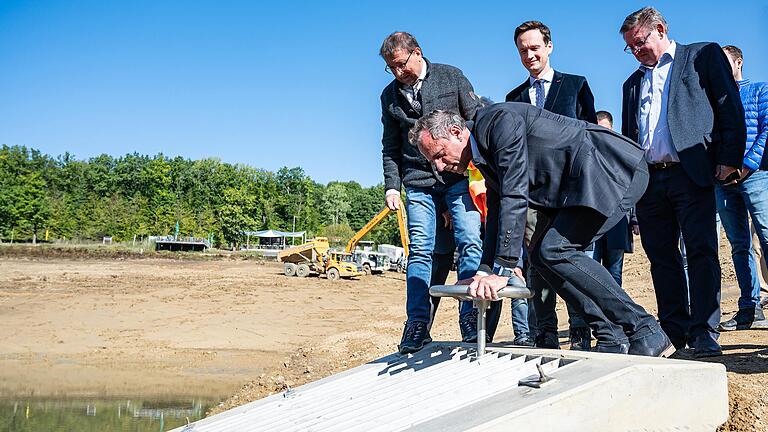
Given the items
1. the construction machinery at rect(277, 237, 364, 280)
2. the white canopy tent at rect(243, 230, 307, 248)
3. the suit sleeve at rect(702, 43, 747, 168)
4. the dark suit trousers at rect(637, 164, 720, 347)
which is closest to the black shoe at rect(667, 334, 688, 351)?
the dark suit trousers at rect(637, 164, 720, 347)

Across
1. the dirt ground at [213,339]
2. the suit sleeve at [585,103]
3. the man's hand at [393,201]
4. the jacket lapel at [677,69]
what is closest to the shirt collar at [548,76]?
the suit sleeve at [585,103]

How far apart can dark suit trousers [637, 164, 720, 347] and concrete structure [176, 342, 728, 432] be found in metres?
1.29

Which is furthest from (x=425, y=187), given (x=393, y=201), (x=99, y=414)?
(x=99, y=414)

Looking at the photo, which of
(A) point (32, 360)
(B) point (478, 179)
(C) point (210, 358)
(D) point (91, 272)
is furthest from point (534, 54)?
(D) point (91, 272)

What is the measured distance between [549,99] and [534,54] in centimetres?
34

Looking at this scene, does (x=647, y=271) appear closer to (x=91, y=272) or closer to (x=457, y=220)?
(x=457, y=220)

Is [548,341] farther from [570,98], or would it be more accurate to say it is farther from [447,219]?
[570,98]

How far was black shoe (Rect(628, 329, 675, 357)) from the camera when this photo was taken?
365 centimetres

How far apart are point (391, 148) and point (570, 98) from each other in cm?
132

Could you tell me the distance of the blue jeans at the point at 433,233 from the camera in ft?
15.7

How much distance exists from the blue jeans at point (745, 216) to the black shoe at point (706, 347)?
1202 millimetres

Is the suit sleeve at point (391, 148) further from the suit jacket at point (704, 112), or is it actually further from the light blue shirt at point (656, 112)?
the suit jacket at point (704, 112)

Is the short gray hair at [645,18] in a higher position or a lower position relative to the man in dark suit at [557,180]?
higher

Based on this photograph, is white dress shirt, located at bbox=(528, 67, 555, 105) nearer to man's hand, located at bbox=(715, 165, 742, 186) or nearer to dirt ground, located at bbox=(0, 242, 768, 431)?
man's hand, located at bbox=(715, 165, 742, 186)
